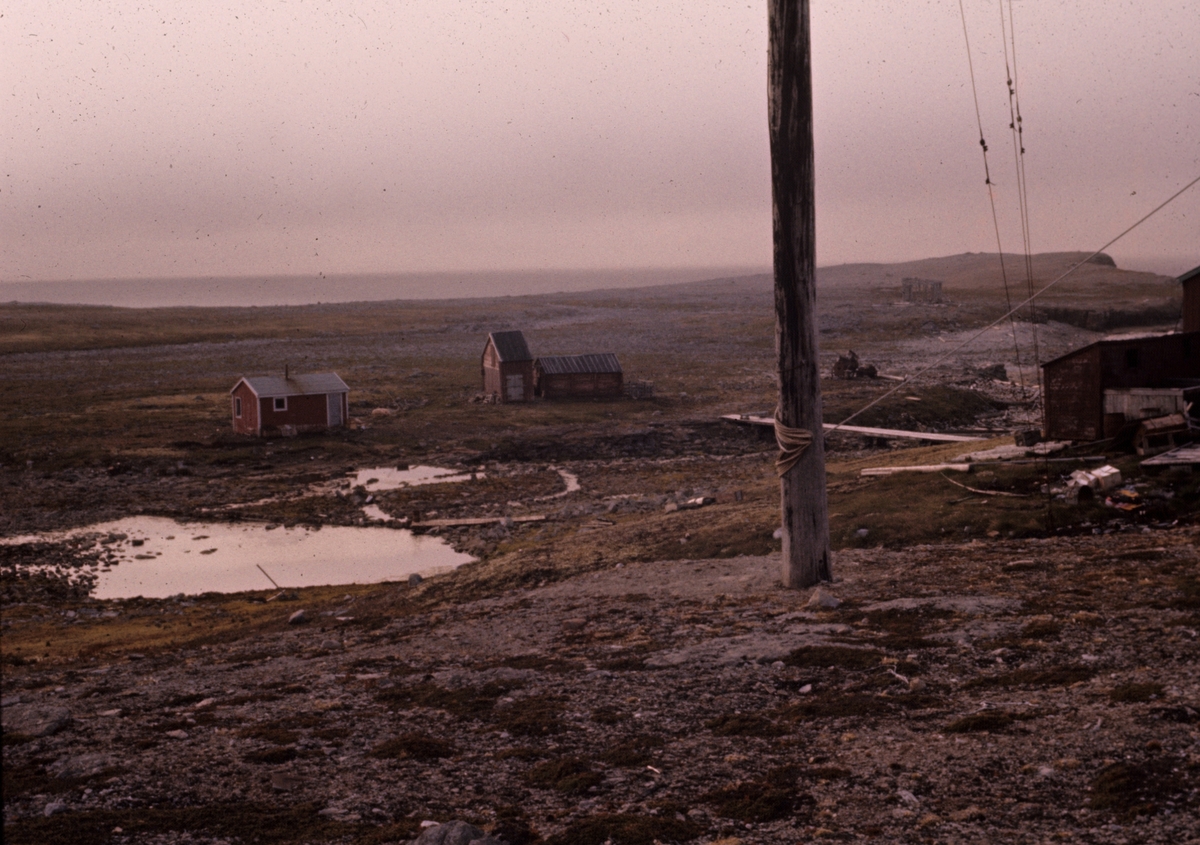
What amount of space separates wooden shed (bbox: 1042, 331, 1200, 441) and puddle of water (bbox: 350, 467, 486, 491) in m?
23.3

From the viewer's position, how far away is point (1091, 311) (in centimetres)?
10862

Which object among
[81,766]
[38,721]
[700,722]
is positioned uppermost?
[700,722]

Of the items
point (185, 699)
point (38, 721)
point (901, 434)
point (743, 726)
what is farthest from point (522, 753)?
point (901, 434)

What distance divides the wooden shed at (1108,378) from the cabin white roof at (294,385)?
35.2 metres

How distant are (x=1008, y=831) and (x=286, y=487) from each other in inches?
1460

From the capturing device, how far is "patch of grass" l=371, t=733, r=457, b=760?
9.96 meters

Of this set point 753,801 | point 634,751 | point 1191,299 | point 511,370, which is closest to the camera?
point 753,801

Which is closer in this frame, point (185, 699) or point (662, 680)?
point (662, 680)

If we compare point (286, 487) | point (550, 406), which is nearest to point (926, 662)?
point (286, 487)

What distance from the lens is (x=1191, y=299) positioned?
30.3 metres

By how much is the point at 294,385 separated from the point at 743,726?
44.2 meters

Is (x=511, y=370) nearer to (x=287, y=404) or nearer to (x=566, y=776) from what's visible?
(x=287, y=404)

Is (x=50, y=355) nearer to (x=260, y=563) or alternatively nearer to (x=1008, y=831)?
(x=260, y=563)

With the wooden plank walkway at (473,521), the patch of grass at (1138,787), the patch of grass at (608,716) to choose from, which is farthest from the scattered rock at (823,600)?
the wooden plank walkway at (473,521)
